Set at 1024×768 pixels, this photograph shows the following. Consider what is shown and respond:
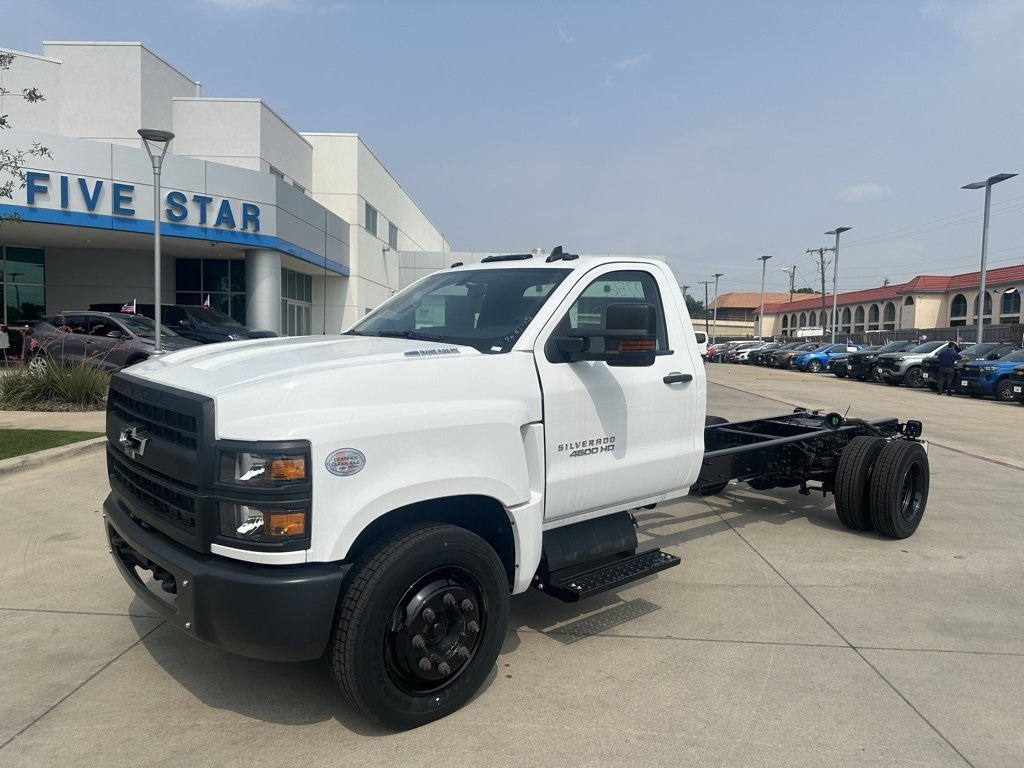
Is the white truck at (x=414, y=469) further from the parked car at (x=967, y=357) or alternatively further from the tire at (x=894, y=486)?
the parked car at (x=967, y=357)

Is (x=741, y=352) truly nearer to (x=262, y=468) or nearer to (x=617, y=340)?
(x=617, y=340)

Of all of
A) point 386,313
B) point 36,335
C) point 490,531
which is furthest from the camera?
point 36,335

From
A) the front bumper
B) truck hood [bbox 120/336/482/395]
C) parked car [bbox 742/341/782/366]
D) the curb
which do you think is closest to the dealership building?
the curb

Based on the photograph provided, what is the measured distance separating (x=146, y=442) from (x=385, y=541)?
112 centimetres

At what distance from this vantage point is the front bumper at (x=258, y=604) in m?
2.79

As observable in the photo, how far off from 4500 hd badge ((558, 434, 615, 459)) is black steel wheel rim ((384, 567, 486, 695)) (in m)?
0.85

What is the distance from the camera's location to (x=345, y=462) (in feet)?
9.49

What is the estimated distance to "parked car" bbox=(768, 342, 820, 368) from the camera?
139 feet

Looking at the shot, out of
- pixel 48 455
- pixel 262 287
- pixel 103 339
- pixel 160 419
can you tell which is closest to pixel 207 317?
pixel 262 287

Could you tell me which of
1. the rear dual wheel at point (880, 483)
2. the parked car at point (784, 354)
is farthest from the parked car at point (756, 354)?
the rear dual wheel at point (880, 483)

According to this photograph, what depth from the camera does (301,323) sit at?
3322 centimetres

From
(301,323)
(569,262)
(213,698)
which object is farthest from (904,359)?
(213,698)

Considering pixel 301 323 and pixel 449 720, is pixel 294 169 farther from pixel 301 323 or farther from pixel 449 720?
pixel 449 720

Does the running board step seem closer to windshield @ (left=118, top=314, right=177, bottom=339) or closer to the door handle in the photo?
the door handle
